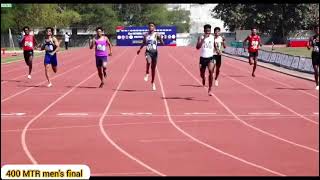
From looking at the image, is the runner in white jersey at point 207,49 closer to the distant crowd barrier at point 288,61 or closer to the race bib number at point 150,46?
the race bib number at point 150,46

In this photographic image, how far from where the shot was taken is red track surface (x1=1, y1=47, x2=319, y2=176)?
7336mm

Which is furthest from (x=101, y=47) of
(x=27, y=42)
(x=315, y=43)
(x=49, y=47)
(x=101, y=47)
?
(x=315, y=43)

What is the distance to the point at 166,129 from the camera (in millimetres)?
9984

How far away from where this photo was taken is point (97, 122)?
35.2ft

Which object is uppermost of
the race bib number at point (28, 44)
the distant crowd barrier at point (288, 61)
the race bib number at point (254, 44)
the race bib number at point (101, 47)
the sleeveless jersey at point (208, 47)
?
the sleeveless jersey at point (208, 47)

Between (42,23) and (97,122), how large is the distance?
162 ft

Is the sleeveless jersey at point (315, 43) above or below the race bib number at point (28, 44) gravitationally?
above

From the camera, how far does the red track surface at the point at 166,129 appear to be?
734cm

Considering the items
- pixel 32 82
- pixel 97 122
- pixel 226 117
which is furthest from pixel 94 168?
pixel 32 82

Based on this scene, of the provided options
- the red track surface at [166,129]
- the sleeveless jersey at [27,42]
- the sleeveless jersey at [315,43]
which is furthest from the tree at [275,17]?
the red track surface at [166,129]

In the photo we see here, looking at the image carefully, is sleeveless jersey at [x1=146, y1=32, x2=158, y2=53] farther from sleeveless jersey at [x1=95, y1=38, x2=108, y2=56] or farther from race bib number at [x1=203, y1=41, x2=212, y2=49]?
race bib number at [x1=203, y1=41, x2=212, y2=49]

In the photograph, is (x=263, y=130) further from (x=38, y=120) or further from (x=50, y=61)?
(x=50, y=61)

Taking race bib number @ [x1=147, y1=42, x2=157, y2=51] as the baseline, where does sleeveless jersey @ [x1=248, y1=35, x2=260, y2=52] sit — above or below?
below

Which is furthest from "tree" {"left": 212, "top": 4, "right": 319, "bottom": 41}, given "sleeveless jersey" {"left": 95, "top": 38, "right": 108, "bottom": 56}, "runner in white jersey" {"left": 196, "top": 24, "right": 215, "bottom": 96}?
"runner in white jersey" {"left": 196, "top": 24, "right": 215, "bottom": 96}
